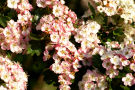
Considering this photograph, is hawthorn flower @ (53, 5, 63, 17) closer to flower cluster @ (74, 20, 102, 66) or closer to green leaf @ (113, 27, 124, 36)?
flower cluster @ (74, 20, 102, 66)

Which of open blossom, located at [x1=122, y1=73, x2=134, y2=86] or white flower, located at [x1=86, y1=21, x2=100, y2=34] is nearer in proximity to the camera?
open blossom, located at [x1=122, y1=73, x2=134, y2=86]

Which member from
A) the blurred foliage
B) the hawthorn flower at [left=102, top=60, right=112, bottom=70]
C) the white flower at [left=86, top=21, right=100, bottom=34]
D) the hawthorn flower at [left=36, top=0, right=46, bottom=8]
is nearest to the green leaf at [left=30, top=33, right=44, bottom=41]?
the blurred foliage

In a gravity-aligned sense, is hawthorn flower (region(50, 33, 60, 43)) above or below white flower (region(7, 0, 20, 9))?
below

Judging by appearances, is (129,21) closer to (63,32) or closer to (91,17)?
(91,17)

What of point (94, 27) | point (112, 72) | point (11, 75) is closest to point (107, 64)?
point (112, 72)

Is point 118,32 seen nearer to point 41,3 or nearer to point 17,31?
point 41,3

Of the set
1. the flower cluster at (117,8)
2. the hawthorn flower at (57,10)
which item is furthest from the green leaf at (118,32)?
the hawthorn flower at (57,10)
